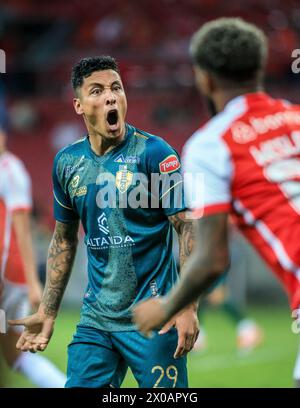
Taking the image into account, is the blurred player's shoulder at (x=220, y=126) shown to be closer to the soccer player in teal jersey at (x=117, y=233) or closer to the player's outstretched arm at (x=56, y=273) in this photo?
the soccer player in teal jersey at (x=117, y=233)

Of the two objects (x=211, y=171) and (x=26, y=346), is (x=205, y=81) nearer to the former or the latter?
(x=211, y=171)

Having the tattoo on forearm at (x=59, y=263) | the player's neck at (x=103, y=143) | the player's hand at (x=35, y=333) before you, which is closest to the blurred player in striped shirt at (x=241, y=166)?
the player's neck at (x=103, y=143)

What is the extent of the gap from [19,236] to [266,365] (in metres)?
4.28

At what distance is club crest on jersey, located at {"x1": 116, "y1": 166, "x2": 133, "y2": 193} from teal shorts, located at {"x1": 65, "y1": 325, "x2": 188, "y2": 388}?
792 mm

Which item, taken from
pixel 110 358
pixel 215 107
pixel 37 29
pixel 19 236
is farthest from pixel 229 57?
pixel 37 29

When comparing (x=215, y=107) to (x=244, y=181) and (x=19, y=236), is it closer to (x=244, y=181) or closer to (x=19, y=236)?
(x=244, y=181)

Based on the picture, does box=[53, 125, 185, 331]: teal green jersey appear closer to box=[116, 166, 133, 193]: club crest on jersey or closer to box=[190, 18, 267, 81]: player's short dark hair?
box=[116, 166, 133, 193]: club crest on jersey

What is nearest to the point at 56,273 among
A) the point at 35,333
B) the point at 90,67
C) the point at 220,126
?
the point at 35,333

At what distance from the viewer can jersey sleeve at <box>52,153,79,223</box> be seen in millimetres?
5379

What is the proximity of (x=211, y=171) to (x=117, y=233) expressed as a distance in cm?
162

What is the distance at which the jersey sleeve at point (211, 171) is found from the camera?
3.59 metres

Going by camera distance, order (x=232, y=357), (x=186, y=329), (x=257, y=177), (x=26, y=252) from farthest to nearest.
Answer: (x=232, y=357) < (x=26, y=252) < (x=186, y=329) < (x=257, y=177)

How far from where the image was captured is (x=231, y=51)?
3.65m

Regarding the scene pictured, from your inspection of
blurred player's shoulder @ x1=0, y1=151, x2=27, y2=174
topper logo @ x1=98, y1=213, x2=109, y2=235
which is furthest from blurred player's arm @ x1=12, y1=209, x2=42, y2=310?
topper logo @ x1=98, y1=213, x2=109, y2=235
